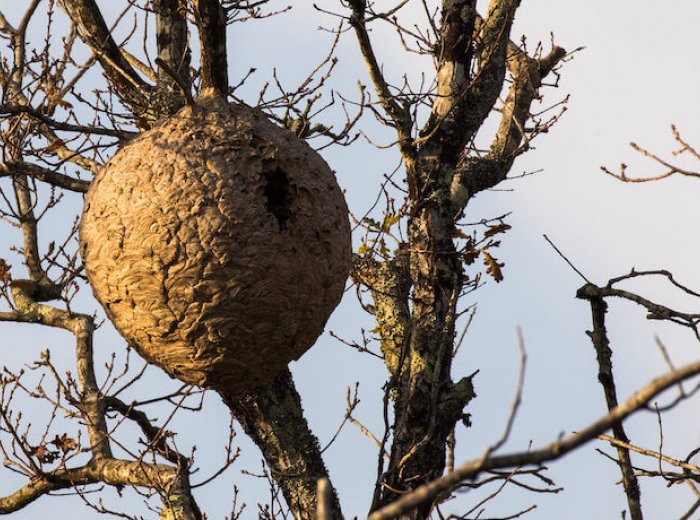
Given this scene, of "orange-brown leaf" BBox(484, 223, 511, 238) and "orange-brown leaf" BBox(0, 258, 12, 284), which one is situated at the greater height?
"orange-brown leaf" BBox(0, 258, 12, 284)

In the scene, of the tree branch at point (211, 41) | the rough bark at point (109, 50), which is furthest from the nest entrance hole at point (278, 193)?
the rough bark at point (109, 50)

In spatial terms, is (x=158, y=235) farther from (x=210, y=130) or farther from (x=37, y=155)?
(x=37, y=155)

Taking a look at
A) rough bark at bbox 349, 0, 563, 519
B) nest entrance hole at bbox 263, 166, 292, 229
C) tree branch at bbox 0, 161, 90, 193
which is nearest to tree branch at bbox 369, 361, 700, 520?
nest entrance hole at bbox 263, 166, 292, 229

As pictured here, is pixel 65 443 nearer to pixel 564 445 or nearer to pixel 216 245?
pixel 216 245

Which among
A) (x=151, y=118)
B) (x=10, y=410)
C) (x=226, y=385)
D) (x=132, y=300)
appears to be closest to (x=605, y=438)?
(x=226, y=385)

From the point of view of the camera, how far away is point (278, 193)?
15.4 feet

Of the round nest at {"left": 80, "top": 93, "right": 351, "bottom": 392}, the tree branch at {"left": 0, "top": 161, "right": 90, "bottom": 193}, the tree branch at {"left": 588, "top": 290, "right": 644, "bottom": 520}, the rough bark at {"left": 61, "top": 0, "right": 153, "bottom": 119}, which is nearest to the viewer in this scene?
the round nest at {"left": 80, "top": 93, "right": 351, "bottom": 392}

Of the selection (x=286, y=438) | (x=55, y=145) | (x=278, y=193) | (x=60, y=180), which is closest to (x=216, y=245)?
(x=278, y=193)

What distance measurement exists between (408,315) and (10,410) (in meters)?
2.82

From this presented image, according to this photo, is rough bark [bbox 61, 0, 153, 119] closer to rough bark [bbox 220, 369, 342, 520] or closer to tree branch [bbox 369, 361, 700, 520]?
rough bark [bbox 220, 369, 342, 520]

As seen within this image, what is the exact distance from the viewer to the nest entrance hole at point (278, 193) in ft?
15.1

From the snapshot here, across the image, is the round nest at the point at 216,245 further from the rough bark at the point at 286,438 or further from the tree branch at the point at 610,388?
the tree branch at the point at 610,388

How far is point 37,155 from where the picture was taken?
6633mm

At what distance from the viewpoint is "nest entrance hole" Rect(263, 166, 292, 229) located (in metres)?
4.61
